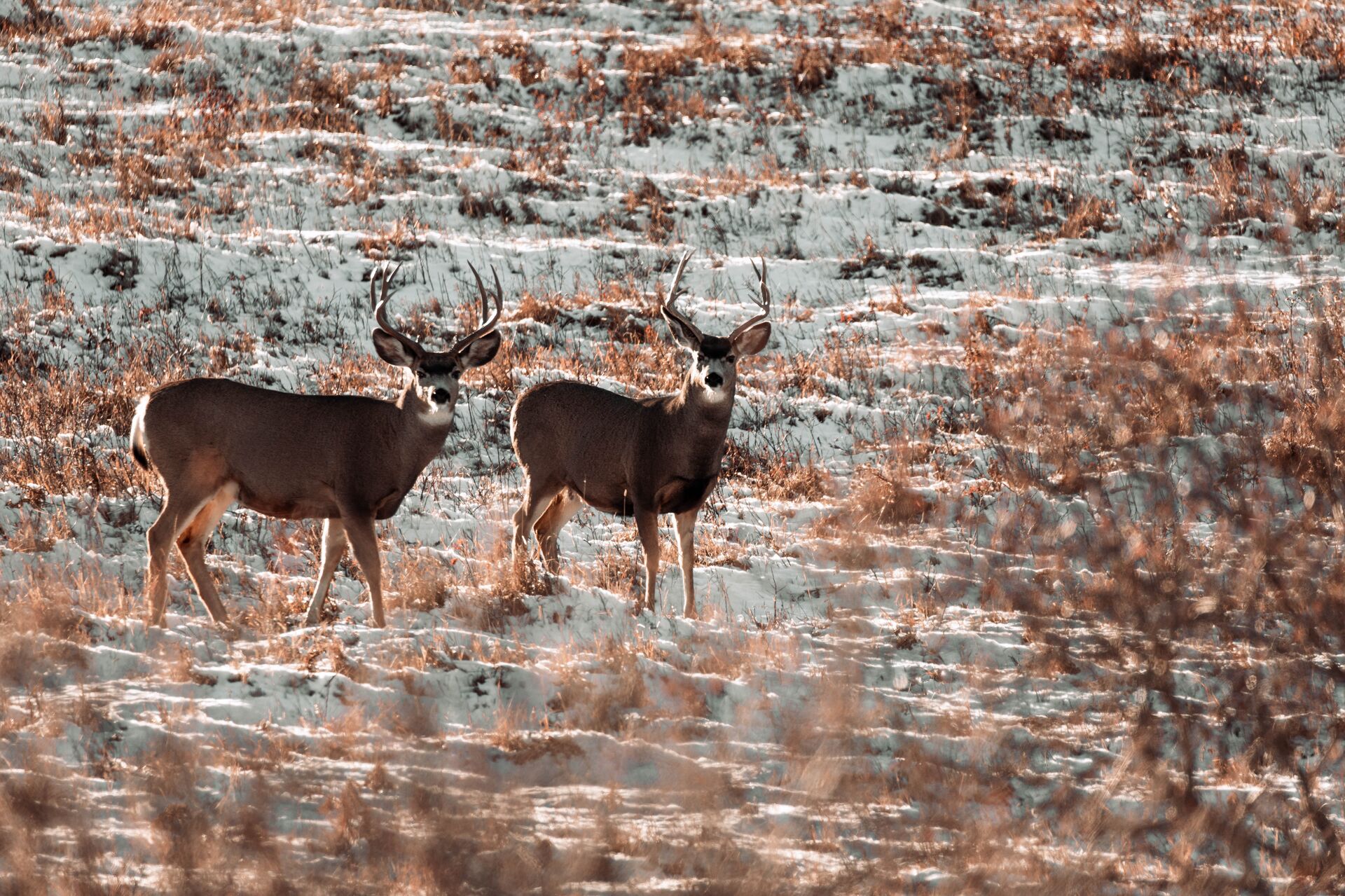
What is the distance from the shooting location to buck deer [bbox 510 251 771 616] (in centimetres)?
813

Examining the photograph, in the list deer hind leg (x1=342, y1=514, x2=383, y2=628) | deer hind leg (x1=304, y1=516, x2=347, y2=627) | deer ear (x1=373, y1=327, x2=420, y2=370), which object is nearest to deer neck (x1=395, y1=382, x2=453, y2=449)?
deer ear (x1=373, y1=327, x2=420, y2=370)

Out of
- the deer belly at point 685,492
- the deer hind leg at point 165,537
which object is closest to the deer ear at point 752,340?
the deer belly at point 685,492

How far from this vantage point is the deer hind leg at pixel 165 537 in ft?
24.7

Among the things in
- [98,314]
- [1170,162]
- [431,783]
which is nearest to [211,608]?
[431,783]

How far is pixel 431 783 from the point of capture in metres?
4.39

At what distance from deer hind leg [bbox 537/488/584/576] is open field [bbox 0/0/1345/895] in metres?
0.24

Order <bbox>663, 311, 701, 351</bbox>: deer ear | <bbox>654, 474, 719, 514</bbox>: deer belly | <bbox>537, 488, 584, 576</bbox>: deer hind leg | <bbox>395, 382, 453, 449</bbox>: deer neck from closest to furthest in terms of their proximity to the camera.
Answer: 1. <bbox>395, 382, 453, 449</bbox>: deer neck
2. <bbox>654, 474, 719, 514</bbox>: deer belly
3. <bbox>663, 311, 701, 351</bbox>: deer ear
4. <bbox>537, 488, 584, 576</bbox>: deer hind leg

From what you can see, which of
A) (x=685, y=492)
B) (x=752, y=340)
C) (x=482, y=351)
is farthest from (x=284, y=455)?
(x=752, y=340)

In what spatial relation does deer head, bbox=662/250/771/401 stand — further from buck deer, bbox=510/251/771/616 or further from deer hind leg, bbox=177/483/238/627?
deer hind leg, bbox=177/483/238/627

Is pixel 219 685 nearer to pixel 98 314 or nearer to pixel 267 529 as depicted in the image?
pixel 267 529

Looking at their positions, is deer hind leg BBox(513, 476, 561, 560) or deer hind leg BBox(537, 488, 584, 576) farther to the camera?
deer hind leg BBox(537, 488, 584, 576)

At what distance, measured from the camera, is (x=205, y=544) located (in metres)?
7.88

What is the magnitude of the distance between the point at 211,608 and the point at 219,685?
1.13m

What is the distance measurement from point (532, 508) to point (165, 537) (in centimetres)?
225
